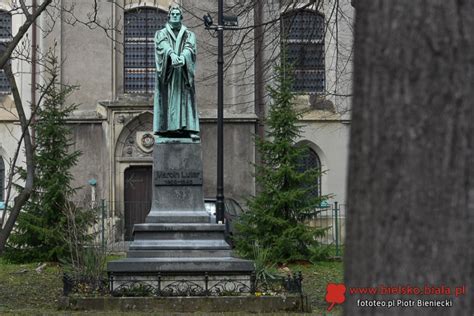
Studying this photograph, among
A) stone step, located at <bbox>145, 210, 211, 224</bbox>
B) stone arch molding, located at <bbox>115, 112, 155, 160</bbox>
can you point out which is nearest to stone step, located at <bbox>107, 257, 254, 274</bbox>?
stone step, located at <bbox>145, 210, 211, 224</bbox>

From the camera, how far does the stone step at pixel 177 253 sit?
44.6 feet

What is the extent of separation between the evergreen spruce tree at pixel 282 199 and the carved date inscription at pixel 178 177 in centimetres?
605

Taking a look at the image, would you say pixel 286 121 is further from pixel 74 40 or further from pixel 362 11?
pixel 362 11

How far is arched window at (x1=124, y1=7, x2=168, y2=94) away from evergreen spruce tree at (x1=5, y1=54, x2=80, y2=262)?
7156 millimetres

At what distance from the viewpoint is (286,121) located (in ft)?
70.5

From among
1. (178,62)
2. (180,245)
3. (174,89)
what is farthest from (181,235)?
(178,62)

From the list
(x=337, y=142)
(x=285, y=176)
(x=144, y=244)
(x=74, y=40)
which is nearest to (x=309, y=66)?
(x=337, y=142)

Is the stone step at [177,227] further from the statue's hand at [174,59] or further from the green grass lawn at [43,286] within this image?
the statue's hand at [174,59]

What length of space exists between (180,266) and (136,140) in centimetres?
1559

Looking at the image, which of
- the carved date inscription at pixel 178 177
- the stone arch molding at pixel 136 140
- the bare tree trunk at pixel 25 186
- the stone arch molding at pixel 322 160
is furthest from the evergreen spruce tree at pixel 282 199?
the bare tree trunk at pixel 25 186

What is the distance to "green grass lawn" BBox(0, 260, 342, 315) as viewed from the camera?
1280 cm

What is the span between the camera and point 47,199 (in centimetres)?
2123

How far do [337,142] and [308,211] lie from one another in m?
9.30

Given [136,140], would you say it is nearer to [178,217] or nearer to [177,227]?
[178,217]
